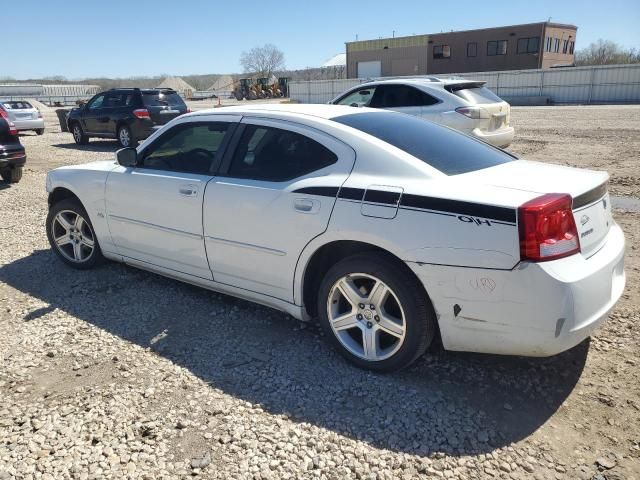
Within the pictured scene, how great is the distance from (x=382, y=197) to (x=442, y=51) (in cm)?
5714

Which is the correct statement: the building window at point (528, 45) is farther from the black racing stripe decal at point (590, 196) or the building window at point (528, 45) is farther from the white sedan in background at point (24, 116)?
the black racing stripe decal at point (590, 196)

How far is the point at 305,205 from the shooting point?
333 cm

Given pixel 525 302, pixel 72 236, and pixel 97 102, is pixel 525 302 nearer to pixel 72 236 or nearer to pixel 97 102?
pixel 72 236

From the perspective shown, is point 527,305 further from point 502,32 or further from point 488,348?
point 502,32

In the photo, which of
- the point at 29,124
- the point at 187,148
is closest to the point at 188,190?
the point at 187,148

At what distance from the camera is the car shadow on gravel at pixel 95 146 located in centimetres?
1549

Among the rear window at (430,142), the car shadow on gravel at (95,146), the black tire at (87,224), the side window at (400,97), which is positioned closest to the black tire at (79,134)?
the car shadow on gravel at (95,146)

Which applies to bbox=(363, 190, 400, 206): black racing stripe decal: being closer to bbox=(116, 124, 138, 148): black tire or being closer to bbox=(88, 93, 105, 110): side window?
bbox=(116, 124, 138, 148): black tire

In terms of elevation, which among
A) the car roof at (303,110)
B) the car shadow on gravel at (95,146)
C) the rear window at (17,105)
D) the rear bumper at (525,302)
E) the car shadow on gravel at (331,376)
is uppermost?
the car roof at (303,110)

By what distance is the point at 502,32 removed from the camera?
51.0 metres

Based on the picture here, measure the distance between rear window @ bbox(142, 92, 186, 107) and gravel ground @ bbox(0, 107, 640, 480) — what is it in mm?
11643

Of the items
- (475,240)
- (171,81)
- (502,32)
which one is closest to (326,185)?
(475,240)

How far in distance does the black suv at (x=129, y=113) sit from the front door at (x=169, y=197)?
1058 centimetres

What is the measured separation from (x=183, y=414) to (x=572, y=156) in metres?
10.5
